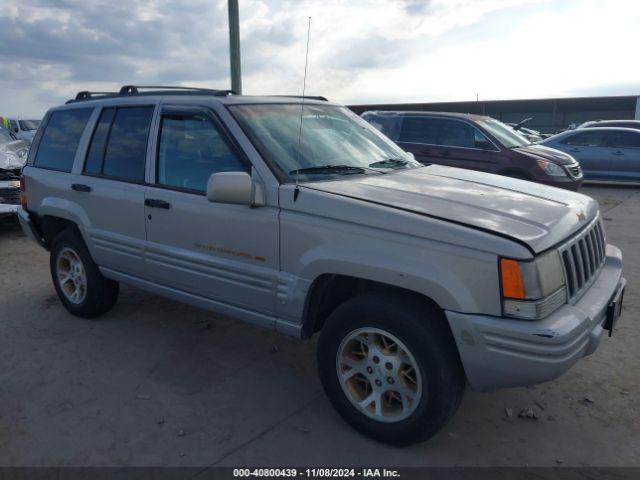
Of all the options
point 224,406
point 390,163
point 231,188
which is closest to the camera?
point 231,188

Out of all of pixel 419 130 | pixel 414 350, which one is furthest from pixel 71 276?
pixel 419 130

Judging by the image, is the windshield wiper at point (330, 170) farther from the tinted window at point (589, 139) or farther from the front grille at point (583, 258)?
the tinted window at point (589, 139)

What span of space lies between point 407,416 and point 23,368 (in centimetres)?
280

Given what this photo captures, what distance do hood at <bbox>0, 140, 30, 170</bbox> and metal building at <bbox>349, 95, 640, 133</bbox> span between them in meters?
23.8

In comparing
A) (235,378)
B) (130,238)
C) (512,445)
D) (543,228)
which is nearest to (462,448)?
(512,445)

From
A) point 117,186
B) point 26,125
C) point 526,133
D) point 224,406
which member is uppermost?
point 117,186

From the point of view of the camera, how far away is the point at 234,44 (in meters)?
8.05

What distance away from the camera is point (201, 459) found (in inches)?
116

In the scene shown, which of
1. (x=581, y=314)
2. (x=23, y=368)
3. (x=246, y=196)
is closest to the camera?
(x=581, y=314)

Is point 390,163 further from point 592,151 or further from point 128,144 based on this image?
point 592,151

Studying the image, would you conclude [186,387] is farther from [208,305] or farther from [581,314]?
Answer: [581,314]

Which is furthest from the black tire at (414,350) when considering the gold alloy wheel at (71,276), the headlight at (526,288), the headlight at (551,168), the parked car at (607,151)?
the parked car at (607,151)

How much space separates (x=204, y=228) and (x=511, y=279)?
6.46 feet

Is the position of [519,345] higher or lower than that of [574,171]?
higher
